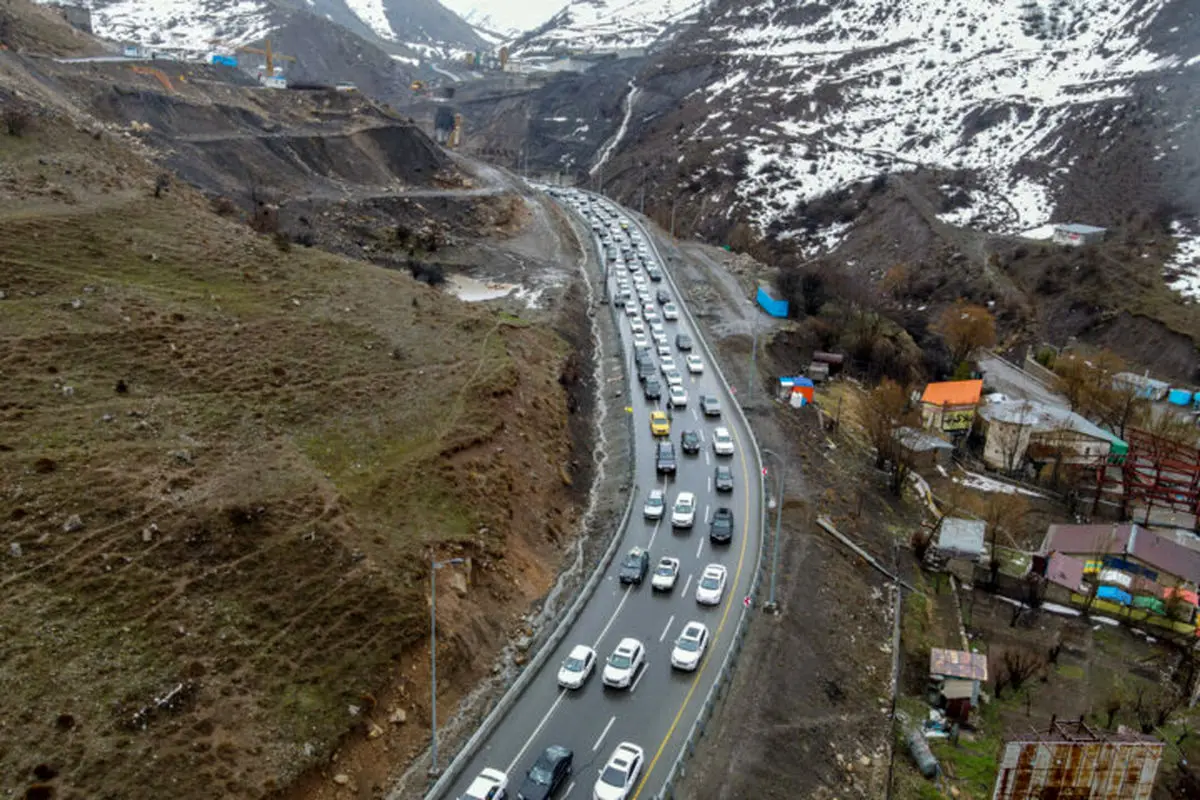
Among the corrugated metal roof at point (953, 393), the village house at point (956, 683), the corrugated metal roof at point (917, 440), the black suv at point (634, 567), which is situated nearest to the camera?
the village house at point (956, 683)

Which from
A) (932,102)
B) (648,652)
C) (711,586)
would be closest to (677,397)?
(711,586)

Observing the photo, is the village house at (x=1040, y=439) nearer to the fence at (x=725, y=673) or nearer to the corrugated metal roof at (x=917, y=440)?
the corrugated metal roof at (x=917, y=440)

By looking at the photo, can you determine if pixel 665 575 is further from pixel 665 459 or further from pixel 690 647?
pixel 665 459

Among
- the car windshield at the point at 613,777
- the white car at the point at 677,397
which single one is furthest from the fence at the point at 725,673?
the white car at the point at 677,397

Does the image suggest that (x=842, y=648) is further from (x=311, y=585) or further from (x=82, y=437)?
(x=82, y=437)

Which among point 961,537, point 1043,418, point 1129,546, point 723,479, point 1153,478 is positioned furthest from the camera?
point 1043,418

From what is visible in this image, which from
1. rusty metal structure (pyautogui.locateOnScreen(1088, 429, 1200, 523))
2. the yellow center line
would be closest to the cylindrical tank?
the yellow center line
